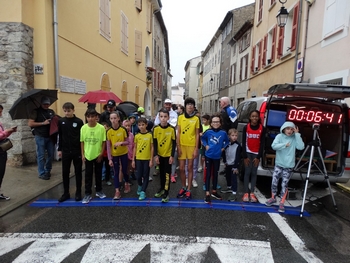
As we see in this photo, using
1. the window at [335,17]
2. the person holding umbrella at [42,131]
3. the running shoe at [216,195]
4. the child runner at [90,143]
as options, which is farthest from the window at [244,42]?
the child runner at [90,143]

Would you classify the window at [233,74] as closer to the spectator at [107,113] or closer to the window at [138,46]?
the window at [138,46]

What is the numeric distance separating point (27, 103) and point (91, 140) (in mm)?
1912

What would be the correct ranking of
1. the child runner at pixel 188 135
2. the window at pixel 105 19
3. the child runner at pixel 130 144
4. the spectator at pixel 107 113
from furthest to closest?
the window at pixel 105 19
the spectator at pixel 107 113
the child runner at pixel 130 144
the child runner at pixel 188 135

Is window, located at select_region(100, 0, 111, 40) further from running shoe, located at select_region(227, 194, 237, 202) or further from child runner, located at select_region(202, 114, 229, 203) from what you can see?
running shoe, located at select_region(227, 194, 237, 202)

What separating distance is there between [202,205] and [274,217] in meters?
1.19

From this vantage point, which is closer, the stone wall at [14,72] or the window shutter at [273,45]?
the stone wall at [14,72]

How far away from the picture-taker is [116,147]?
15.5 feet

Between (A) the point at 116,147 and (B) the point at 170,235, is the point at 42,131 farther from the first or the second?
(B) the point at 170,235

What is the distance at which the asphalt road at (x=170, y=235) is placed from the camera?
2865 millimetres

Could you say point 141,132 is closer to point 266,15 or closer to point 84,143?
point 84,143

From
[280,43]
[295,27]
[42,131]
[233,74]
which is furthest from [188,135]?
[233,74]

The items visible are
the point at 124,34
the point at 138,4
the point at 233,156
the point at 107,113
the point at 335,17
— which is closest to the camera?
the point at 233,156

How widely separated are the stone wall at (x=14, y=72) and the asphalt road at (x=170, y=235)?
8.97 feet

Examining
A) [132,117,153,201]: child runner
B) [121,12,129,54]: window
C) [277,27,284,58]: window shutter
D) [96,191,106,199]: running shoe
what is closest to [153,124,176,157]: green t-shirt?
[132,117,153,201]: child runner
